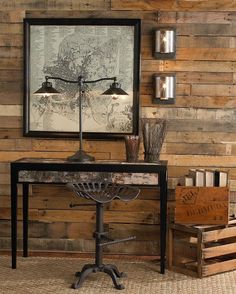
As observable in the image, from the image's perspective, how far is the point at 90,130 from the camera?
5.14 m

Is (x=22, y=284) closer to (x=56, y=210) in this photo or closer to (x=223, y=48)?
(x=56, y=210)

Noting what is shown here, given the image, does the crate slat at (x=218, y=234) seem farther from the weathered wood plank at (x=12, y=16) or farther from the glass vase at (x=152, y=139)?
the weathered wood plank at (x=12, y=16)

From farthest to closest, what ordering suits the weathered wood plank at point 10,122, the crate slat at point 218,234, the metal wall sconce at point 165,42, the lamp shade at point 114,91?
the weathered wood plank at point 10,122 → the metal wall sconce at point 165,42 → the lamp shade at point 114,91 → the crate slat at point 218,234

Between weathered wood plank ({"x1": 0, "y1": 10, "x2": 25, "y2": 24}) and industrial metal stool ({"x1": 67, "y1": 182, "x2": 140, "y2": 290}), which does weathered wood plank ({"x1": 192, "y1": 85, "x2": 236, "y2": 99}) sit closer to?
industrial metal stool ({"x1": 67, "y1": 182, "x2": 140, "y2": 290})

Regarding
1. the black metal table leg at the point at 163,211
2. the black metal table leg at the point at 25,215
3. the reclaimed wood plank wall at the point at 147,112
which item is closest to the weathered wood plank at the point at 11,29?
the reclaimed wood plank wall at the point at 147,112

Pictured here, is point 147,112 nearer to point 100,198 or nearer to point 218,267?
point 100,198

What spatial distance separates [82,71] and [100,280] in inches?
68.2

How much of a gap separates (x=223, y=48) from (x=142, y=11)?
2.40 feet

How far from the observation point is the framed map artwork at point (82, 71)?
16.7ft

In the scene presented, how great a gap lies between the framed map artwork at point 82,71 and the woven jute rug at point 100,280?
1.08m

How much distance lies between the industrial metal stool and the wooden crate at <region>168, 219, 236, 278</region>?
558 millimetres

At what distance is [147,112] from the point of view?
202 inches

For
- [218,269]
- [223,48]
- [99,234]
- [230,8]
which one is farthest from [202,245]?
[230,8]

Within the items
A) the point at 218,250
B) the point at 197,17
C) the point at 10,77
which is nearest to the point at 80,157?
the point at 10,77
